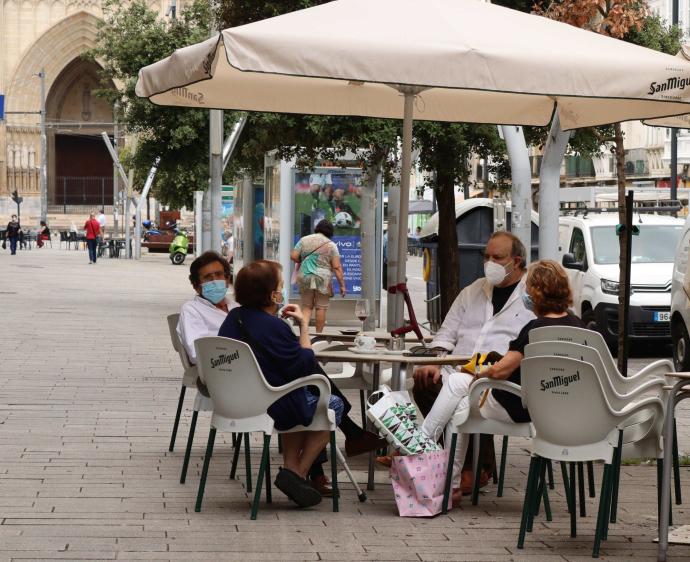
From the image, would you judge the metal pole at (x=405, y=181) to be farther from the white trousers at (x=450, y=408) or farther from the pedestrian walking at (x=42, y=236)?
the pedestrian walking at (x=42, y=236)

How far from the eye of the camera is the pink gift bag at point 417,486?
720 centimetres

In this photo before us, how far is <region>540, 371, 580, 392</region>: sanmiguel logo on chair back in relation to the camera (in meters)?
6.39

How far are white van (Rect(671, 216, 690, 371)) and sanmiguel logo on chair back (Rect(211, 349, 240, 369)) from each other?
895cm

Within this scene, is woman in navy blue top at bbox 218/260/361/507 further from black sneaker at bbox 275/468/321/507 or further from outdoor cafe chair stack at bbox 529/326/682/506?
outdoor cafe chair stack at bbox 529/326/682/506

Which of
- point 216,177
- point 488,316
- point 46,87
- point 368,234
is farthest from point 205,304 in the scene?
point 46,87

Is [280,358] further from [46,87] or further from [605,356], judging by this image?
[46,87]

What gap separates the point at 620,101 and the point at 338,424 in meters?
3.39

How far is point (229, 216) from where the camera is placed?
130 ft

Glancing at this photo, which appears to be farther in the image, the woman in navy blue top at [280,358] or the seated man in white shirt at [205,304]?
the seated man in white shirt at [205,304]

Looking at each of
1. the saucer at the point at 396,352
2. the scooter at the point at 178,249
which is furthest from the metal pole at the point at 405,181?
the scooter at the point at 178,249

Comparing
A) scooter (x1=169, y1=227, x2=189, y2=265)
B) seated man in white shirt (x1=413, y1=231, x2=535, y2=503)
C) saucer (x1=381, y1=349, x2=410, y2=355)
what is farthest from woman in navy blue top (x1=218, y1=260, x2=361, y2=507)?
scooter (x1=169, y1=227, x2=189, y2=265)

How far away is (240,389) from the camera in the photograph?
284 inches

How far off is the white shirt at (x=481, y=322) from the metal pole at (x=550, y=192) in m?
3.75

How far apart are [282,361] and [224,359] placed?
31 centimetres
